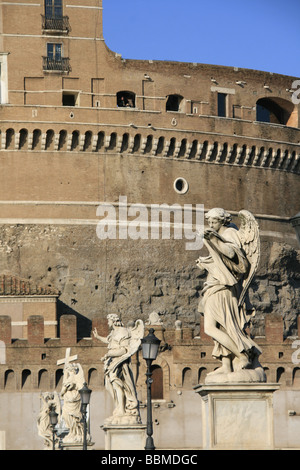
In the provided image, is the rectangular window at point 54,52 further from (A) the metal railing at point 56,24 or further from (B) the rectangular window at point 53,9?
(B) the rectangular window at point 53,9

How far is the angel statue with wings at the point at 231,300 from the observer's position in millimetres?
12508

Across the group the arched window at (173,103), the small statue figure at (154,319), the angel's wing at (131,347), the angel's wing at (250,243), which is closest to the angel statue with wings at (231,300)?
the angel's wing at (250,243)

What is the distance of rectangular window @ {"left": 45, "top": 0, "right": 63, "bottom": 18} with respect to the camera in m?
49.2

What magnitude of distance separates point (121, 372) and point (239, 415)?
9164mm

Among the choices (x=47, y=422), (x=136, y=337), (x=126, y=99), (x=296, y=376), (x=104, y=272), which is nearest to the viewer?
(x=136, y=337)

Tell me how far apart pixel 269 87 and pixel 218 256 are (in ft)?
132

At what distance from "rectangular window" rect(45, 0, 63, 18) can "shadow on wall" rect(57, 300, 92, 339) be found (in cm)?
1018

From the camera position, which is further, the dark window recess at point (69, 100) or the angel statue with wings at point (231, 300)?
the dark window recess at point (69, 100)

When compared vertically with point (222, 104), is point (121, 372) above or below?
below

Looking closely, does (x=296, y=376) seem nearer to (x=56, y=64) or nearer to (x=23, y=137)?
(x=23, y=137)

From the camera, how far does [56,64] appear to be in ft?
160

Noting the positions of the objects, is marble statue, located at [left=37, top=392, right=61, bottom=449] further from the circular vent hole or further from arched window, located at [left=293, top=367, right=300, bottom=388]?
the circular vent hole

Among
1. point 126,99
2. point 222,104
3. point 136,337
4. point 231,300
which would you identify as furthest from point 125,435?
point 222,104

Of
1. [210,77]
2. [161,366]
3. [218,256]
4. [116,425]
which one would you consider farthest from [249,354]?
[210,77]
